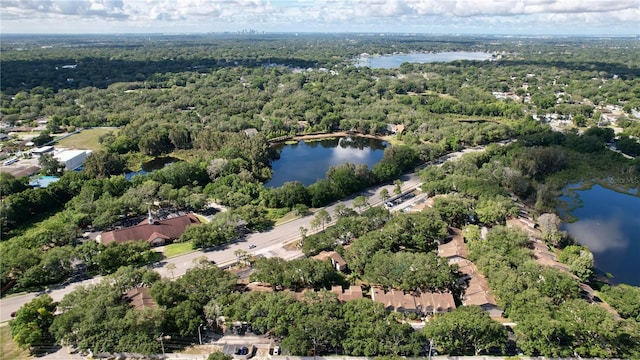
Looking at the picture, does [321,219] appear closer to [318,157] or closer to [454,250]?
[454,250]

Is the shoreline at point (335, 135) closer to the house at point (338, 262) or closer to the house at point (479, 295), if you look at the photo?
the house at point (338, 262)

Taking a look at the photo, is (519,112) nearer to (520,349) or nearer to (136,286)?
(520,349)

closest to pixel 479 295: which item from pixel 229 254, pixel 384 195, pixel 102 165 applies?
pixel 384 195

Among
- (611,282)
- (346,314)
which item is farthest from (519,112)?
(346,314)

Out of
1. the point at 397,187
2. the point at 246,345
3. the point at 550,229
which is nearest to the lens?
the point at 246,345

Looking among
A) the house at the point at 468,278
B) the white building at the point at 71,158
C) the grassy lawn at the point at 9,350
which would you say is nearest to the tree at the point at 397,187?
the house at the point at 468,278

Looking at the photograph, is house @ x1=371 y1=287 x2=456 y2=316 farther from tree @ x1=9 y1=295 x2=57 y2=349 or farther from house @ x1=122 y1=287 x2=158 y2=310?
tree @ x1=9 y1=295 x2=57 y2=349

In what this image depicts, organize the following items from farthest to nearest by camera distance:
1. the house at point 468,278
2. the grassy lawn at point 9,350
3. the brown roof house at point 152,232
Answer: the brown roof house at point 152,232
the house at point 468,278
the grassy lawn at point 9,350
